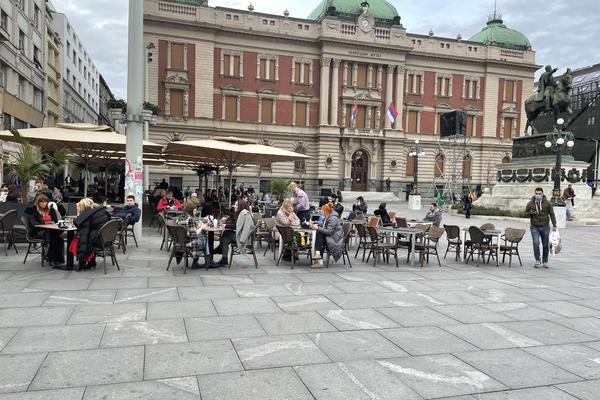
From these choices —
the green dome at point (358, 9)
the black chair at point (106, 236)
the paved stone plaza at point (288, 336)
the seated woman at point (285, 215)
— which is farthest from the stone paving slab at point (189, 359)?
the green dome at point (358, 9)

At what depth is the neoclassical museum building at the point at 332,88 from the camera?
1772 inches

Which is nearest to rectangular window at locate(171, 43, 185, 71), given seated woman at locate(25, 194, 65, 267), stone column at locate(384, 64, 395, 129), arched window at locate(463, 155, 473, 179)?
stone column at locate(384, 64, 395, 129)

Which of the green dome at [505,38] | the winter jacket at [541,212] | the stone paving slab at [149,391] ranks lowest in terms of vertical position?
the stone paving slab at [149,391]

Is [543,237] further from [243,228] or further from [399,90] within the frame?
[399,90]

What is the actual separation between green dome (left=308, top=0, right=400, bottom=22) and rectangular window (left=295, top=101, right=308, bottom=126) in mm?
10762

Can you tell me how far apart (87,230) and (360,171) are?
4403 centimetres

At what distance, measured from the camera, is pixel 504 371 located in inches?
173

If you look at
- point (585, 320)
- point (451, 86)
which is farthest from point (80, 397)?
point (451, 86)

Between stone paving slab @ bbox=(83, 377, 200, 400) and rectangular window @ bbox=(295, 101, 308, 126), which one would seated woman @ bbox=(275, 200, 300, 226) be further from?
rectangular window @ bbox=(295, 101, 308, 126)

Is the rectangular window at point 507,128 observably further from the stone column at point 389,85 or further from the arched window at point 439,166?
the stone column at point 389,85

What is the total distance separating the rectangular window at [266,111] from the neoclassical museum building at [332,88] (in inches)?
5.3

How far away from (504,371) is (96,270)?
22.8ft

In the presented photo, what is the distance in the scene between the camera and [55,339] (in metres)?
4.80

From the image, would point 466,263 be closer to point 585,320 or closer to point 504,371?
point 585,320
